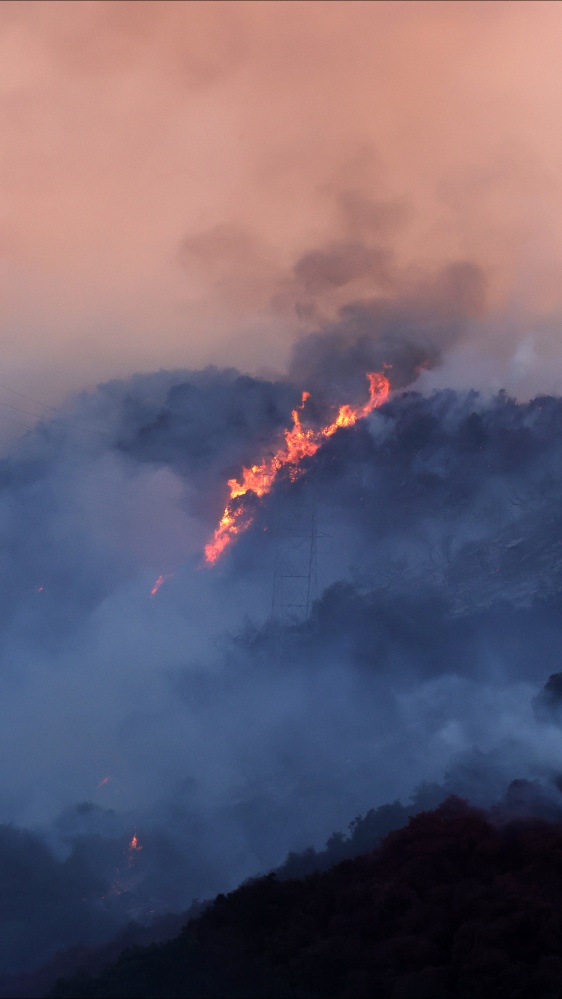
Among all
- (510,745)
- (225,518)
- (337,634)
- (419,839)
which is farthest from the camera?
(225,518)

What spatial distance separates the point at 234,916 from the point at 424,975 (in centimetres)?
1217

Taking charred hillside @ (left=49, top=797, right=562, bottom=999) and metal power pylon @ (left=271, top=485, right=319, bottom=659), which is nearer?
charred hillside @ (left=49, top=797, right=562, bottom=999)

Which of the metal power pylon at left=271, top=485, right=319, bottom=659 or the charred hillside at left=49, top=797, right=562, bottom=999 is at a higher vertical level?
the metal power pylon at left=271, top=485, right=319, bottom=659

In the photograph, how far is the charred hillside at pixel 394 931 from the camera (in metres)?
38.5

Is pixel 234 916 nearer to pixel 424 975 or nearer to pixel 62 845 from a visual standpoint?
pixel 424 975

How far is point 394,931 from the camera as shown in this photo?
4328cm

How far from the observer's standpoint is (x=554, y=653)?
99500 mm

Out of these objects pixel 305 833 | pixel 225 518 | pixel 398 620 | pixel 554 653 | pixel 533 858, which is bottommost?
pixel 533 858

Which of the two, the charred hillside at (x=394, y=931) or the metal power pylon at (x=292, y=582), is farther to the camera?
the metal power pylon at (x=292, y=582)

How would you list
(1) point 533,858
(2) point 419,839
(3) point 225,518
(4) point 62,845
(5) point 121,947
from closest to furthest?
(1) point 533,858, (2) point 419,839, (5) point 121,947, (4) point 62,845, (3) point 225,518

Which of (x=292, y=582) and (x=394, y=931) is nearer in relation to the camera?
(x=394, y=931)

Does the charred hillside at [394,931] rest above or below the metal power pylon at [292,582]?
below

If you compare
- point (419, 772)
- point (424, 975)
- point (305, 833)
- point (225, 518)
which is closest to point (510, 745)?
point (419, 772)

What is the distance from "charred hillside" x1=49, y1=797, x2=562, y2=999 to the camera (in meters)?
38.5
